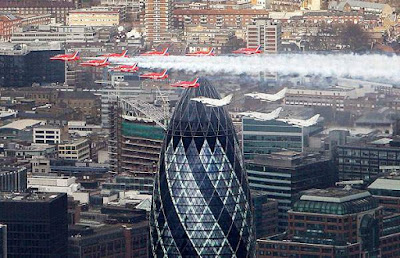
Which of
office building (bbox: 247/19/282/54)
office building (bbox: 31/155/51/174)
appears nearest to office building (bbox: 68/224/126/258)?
office building (bbox: 31/155/51/174)

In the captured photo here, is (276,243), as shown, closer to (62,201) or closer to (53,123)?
(62,201)

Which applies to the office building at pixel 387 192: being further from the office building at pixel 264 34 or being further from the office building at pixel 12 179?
the office building at pixel 264 34

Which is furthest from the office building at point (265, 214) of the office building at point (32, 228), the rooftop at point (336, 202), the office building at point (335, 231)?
the office building at point (32, 228)

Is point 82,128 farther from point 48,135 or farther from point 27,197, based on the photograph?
point 27,197

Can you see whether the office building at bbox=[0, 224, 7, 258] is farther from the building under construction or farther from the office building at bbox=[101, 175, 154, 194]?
the office building at bbox=[101, 175, 154, 194]

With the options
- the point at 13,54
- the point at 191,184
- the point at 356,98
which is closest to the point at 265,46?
the point at 13,54

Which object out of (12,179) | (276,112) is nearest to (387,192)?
(276,112)
